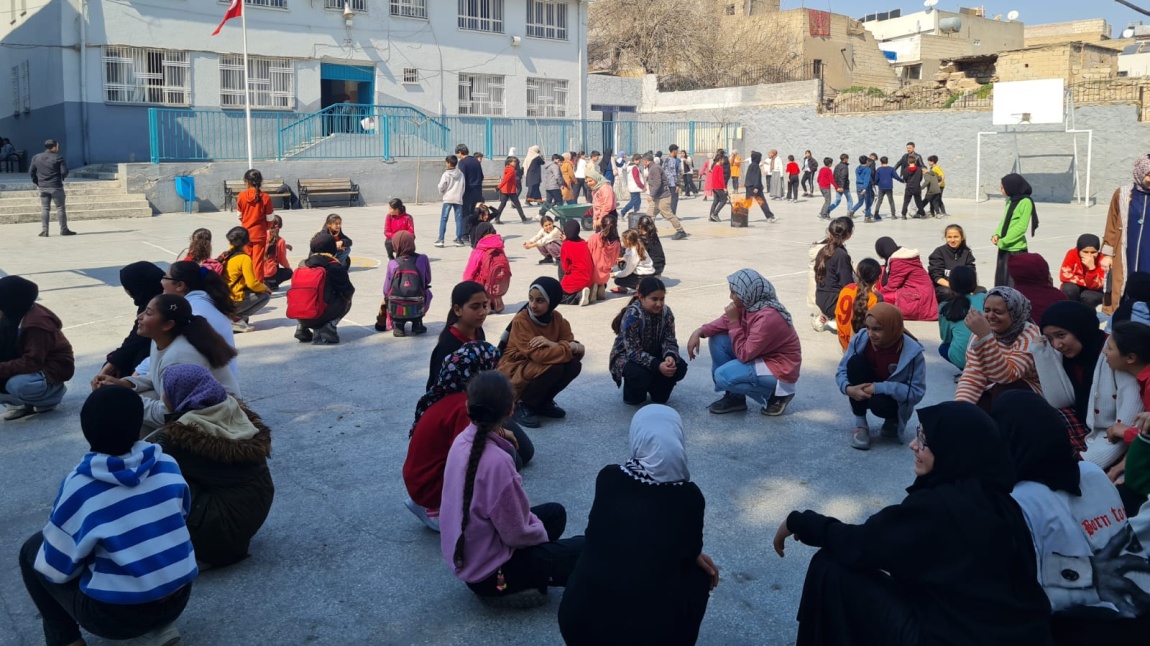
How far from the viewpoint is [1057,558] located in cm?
322

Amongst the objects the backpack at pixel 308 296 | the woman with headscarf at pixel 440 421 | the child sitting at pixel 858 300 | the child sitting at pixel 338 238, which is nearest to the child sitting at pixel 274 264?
the child sitting at pixel 338 238

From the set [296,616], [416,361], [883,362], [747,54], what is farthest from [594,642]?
[747,54]

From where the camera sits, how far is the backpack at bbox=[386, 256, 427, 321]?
955 centimetres

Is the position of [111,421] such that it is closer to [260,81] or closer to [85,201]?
[85,201]

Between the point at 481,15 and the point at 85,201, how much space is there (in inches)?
625

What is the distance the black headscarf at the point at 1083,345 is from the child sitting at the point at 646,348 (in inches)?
103

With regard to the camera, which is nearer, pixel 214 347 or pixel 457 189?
pixel 214 347

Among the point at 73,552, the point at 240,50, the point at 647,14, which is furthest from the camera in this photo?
the point at 647,14

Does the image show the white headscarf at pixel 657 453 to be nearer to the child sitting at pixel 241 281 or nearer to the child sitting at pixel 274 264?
the child sitting at pixel 241 281

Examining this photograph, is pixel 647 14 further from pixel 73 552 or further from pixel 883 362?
pixel 73 552

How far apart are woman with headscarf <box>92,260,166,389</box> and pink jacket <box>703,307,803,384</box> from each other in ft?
11.7

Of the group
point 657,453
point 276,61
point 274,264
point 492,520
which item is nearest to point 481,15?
point 276,61

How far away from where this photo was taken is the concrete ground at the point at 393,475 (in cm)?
412

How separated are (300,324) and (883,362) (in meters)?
5.64
